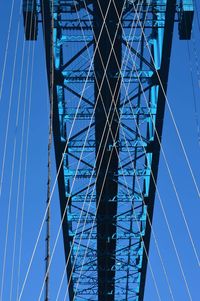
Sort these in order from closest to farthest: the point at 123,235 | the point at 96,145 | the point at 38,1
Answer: the point at 38,1, the point at 96,145, the point at 123,235

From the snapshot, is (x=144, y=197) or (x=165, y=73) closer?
(x=165, y=73)

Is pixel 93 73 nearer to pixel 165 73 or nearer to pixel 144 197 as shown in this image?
pixel 165 73

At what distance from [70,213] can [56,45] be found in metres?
7.39

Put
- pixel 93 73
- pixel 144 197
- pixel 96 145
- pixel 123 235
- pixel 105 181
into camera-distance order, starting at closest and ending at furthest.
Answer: pixel 93 73 → pixel 96 145 → pixel 105 181 → pixel 144 197 → pixel 123 235

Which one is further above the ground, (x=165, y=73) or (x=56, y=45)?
(x=56, y=45)

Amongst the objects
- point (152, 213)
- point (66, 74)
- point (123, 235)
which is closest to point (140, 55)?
point (66, 74)

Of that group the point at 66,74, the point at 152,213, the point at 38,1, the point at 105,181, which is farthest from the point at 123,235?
the point at 38,1

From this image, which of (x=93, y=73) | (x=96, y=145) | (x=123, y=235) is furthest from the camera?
(x=123, y=235)

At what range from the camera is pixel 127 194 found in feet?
79.7

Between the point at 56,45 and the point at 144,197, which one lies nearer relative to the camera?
the point at 56,45

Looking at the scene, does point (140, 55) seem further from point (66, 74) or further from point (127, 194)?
point (127, 194)

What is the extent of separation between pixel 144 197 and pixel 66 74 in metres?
5.91

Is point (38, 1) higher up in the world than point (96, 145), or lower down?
higher up

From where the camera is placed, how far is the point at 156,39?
65.2 feet
